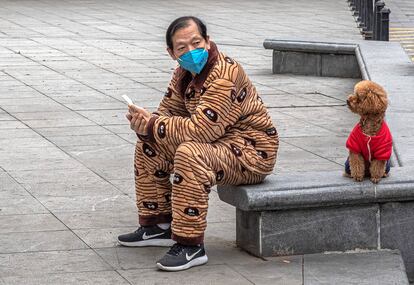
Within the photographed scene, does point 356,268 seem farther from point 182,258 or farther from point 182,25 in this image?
point 182,25

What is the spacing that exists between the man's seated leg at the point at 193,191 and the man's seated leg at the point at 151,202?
348 mm

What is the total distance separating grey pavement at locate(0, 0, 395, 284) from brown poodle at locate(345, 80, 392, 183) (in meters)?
0.46

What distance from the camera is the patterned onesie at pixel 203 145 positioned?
5.94m

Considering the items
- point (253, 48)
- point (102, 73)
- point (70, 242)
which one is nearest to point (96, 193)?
point (70, 242)

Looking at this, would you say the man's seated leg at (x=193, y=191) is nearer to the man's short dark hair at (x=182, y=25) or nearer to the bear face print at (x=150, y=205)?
the bear face print at (x=150, y=205)

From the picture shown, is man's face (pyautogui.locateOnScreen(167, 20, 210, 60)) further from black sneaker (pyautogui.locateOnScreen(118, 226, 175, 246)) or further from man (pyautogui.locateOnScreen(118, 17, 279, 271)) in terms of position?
black sneaker (pyautogui.locateOnScreen(118, 226, 175, 246))

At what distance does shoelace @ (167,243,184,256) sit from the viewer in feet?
19.7

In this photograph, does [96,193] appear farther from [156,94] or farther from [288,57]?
[288,57]

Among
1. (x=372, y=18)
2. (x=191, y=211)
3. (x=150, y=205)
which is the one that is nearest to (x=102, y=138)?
(x=150, y=205)

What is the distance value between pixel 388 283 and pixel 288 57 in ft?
27.3

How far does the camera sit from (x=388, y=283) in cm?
570

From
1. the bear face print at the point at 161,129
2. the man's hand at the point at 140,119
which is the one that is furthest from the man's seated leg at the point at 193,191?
the man's hand at the point at 140,119

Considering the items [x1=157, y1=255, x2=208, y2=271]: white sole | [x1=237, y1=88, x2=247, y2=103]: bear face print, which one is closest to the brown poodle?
[x1=237, y1=88, x2=247, y2=103]: bear face print

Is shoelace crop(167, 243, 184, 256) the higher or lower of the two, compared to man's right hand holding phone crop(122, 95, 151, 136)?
lower
